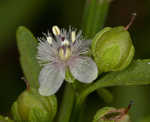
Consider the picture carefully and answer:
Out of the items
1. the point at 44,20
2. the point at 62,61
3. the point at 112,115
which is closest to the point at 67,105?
the point at 62,61

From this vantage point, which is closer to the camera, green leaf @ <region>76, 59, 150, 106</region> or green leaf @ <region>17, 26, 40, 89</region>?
green leaf @ <region>76, 59, 150, 106</region>

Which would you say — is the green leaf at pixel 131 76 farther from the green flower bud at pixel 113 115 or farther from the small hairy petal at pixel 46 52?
the small hairy petal at pixel 46 52

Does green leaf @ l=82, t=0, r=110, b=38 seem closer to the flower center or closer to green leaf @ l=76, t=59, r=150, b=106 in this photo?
the flower center

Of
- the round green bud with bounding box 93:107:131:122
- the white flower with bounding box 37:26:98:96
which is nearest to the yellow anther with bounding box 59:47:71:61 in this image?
the white flower with bounding box 37:26:98:96

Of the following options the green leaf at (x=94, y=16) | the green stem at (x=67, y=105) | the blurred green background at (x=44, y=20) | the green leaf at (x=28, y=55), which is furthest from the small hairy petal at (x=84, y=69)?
the blurred green background at (x=44, y=20)

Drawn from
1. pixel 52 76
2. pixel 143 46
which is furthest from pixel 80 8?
pixel 52 76

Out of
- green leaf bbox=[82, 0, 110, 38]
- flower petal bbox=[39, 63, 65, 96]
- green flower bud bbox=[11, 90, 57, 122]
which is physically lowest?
green flower bud bbox=[11, 90, 57, 122]

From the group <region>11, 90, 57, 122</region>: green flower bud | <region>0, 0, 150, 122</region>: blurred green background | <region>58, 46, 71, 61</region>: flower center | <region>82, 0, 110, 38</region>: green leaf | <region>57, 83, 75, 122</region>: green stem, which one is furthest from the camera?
<region>0, 0, 150, 122</region>: blurred green background

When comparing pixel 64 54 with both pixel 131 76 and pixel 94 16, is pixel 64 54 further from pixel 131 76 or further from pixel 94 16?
pixel 94 16
